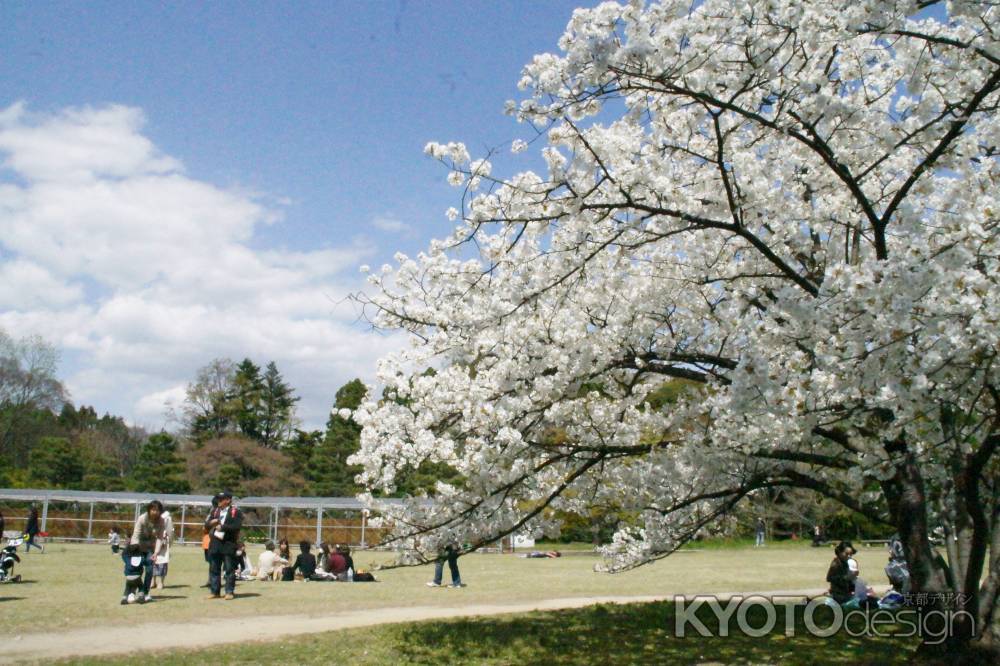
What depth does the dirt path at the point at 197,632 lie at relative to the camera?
780cm

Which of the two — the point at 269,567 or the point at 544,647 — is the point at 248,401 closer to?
the point at 269,567

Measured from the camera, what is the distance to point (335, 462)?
52875mm

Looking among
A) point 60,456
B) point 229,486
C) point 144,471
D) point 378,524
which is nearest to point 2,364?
point 60,456

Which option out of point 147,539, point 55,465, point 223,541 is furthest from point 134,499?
point 147,539

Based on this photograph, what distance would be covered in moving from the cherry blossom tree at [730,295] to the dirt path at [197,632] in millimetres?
2562

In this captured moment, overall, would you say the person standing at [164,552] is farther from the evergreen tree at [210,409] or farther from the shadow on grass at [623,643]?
the evergreen tree at [210,409]

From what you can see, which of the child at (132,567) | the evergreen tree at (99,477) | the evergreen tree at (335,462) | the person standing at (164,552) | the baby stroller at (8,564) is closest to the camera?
the child at (132,567)

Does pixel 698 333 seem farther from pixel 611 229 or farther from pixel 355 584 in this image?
pixel 355 584

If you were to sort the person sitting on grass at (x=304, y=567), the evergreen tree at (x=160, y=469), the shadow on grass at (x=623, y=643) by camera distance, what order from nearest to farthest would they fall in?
1. the shadow on grass at (x=623, y=643)
2. the person sitting on grass at (x=304, y=567)
3. the evergreen tree at (x=160, y=469)

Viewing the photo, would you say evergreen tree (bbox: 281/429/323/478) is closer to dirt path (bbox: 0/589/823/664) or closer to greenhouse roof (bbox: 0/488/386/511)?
greenhouse roof (bbox: 0/488/386/511)

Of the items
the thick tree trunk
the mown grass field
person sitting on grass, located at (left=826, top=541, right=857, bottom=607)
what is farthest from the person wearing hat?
the thick tree trunk

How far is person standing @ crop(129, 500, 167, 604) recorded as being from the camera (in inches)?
467

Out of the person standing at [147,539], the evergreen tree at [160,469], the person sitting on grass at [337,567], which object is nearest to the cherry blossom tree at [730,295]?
the person standing at [147,539]

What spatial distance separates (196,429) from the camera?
62906 millimetres
